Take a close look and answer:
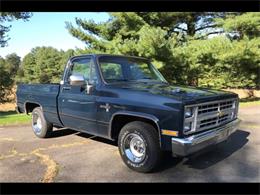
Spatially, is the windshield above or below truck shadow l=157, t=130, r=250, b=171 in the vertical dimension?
above

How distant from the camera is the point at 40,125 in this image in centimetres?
763

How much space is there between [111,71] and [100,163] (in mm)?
1729

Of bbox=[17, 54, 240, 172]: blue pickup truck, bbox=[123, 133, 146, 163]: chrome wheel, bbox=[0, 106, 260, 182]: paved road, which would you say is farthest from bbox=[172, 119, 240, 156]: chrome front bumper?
bbox=[123, 133, 146, 163]: chrome wheel

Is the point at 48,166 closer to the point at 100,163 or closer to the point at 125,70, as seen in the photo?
the point at 100,163

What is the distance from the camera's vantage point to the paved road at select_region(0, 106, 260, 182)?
479 cm

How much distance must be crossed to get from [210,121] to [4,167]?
3.47m

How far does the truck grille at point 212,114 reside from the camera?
4.74 meters

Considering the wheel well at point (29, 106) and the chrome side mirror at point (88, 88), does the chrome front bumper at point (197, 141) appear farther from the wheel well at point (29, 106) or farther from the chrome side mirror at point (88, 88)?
the wheel well at point (29, 106)

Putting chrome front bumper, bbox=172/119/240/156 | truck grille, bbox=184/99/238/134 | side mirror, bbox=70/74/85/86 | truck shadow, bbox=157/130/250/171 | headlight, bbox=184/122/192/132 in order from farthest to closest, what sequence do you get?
side mirror, bbox=70/74/85/86, truck shadow, bbox=157/130/250/171, truck grille, bbox=184/99/238/134, headlight, bbox=184/122/192/132, chrome front bumper, bbox=172/119/240/156

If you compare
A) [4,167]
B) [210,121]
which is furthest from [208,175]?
[4,167]

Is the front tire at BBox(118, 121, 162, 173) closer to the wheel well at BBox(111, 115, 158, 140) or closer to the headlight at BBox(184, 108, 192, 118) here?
the wheel well at BBox(111, 115, 158, 140)

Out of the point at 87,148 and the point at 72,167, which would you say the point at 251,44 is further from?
the point at 72,167

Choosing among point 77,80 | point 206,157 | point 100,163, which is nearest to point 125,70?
point 77,80

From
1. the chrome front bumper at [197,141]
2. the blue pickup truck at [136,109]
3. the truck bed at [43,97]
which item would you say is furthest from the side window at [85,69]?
the chrome front bumper at [197,141]
